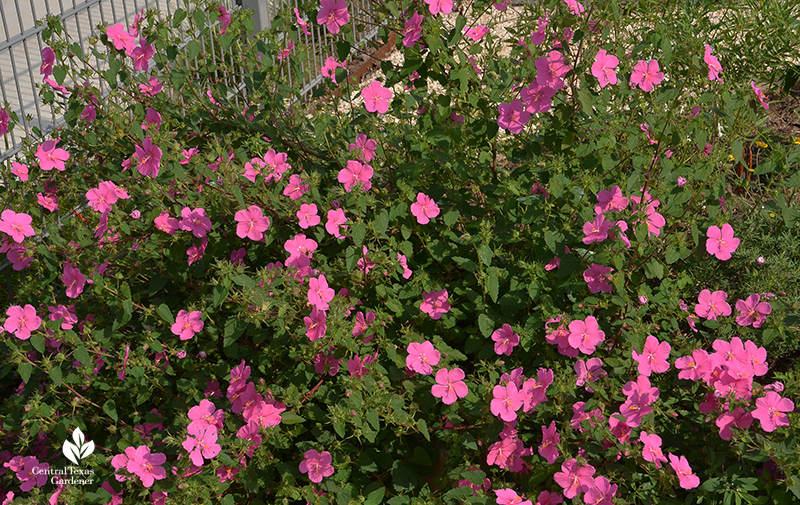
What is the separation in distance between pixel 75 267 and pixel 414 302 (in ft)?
3.31

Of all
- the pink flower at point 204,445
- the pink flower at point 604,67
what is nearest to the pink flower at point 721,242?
the pink flower at point 604,67

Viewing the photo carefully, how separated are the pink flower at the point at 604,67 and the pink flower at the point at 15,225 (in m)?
1.63

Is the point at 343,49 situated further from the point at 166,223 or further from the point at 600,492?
the point at 600,492

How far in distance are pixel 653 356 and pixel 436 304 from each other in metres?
0.61

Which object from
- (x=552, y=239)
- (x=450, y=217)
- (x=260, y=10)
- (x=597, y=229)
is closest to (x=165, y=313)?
(x=450, y=217)

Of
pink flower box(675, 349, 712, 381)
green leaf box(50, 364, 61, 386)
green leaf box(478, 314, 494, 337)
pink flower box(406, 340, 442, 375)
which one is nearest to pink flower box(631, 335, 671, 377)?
pink flower box(675, 349, 712, 381)

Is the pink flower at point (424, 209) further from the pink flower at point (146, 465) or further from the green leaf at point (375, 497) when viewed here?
the pink flower at point (146, 465)

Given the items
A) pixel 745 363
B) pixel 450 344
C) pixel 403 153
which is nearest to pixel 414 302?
pixel 450 344

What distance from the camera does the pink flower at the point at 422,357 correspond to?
1.89 m

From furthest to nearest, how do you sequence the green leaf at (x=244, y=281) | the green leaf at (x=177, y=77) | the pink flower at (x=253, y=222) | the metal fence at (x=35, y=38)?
the metal fence at (x=35, y=38) → the green leaf at (x=177, y=77) → the pink flower at (x=253, y=222) → the green leaf at (x=244, y=281)

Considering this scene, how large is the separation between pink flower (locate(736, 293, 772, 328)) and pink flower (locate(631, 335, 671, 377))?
0.30 meters

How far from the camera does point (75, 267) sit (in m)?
2.14

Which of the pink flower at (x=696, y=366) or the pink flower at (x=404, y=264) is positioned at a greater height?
the pink flower at (x=404, y=264)

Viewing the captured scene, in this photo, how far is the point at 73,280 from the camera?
2.12m
